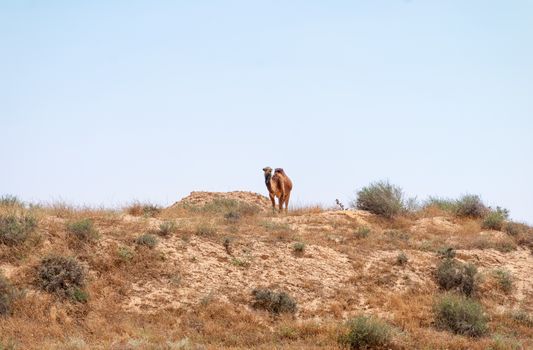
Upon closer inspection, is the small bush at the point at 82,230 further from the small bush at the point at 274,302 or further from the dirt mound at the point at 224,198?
the dirt mound at the point at 224,198

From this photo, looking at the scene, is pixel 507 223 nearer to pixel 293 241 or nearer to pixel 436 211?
pixel 436 211

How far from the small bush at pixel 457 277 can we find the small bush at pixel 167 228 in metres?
6.54

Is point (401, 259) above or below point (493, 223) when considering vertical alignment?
below

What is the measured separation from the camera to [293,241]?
57.0 feet

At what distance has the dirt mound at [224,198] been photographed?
26297mm

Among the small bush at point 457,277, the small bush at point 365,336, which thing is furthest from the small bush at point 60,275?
the small bush at point 457,277

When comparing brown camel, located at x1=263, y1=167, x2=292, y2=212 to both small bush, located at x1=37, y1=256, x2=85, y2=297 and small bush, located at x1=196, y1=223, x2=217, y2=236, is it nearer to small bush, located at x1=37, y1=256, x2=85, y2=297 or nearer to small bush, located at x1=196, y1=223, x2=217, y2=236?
small bush, located at x1=196, y1=223, x2=217, y2=236

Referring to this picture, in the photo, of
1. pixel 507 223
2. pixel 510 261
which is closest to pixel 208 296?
pixel 510 261

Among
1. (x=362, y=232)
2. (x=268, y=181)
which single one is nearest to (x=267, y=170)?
(x=268, y=181)

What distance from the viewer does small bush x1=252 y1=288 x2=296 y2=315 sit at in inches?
544

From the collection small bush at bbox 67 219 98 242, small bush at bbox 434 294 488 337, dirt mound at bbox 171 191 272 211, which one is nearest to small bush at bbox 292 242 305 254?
small bush at bbox 434 294 488 337

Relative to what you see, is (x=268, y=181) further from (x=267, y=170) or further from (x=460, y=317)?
(x=460, y=317)

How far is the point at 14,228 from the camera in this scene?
1412cm

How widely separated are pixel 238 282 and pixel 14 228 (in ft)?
15.9
